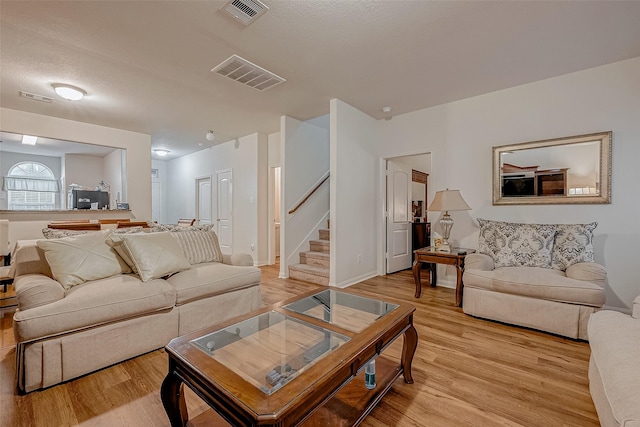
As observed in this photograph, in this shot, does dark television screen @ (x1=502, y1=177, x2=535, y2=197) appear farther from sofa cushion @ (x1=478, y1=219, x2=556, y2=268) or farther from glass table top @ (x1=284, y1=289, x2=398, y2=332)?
glass table top @ (x1=284, y1=289, x2=398, y2=332)

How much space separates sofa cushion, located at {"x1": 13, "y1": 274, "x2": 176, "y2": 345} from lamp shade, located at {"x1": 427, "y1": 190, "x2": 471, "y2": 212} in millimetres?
3012

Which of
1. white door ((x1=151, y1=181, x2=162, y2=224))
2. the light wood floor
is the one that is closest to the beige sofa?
the light wood floor

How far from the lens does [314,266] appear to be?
442 cm

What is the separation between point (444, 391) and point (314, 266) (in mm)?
2894

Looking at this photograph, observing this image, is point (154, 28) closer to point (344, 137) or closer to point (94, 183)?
point (344, 137)

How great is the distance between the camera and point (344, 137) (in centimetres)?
394

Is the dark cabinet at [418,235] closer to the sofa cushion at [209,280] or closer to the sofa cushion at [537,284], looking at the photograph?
the sofa cushion at [537,284]

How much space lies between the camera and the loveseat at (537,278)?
2307 millimetres

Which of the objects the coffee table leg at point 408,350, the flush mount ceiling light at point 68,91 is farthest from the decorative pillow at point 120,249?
the flush mount ceiling light at point 68,91

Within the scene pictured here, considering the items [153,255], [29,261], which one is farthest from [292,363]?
[29,261]

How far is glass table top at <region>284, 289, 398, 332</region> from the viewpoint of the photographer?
5.24 feet

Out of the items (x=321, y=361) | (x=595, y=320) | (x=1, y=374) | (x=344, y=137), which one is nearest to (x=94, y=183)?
(x=1, y=374)

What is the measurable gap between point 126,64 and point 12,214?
10.9 feet

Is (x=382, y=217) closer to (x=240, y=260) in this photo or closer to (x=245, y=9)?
(x=240, y=260)
